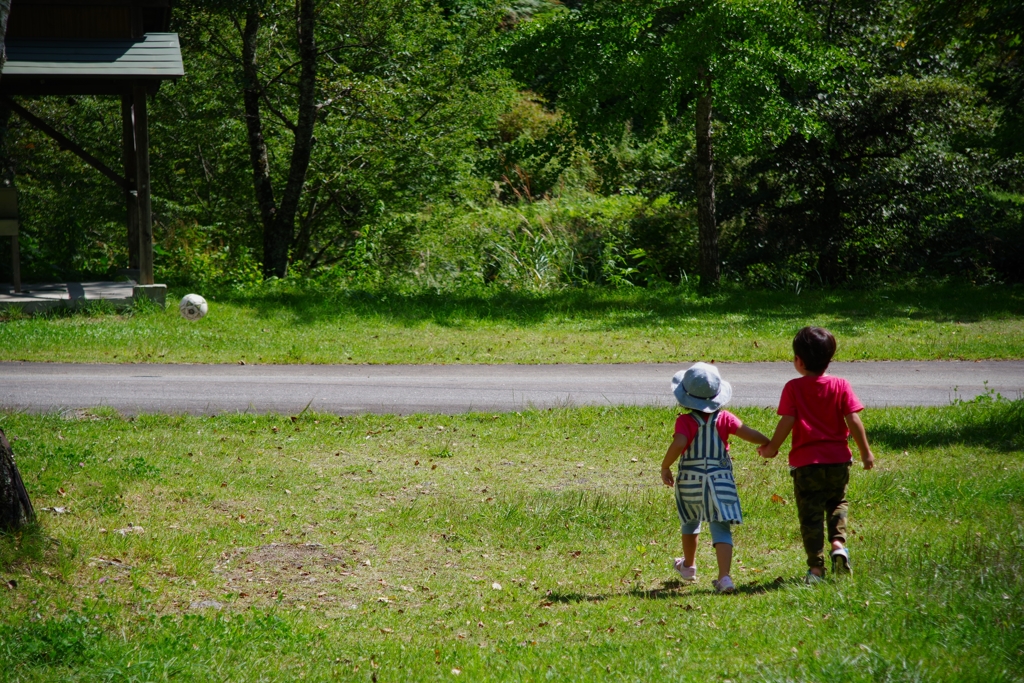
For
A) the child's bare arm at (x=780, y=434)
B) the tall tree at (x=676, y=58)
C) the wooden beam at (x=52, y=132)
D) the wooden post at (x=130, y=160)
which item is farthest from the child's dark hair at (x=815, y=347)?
the wooden post at (x=130, y=160)

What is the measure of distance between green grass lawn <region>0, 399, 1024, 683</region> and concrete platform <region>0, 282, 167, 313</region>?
6170 mm

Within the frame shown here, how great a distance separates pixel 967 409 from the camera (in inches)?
368

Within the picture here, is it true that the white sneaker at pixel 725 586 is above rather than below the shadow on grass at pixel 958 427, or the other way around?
above

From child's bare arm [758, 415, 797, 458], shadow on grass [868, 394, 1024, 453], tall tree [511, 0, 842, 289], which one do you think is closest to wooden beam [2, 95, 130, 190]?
tall tree [511, 0, 842, 289]

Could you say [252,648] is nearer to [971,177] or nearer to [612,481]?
[612,481]

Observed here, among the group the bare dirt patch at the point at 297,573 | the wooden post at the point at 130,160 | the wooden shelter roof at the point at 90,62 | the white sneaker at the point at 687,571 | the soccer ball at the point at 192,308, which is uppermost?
the wooden shelter roof at the point at 90,62

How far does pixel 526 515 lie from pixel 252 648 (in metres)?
2.46

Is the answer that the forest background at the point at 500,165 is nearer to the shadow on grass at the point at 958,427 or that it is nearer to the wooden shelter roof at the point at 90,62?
the wooden shelter roof at the point at 90,62

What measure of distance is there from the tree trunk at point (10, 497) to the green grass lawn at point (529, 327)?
21.6ft

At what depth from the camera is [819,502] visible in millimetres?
4984

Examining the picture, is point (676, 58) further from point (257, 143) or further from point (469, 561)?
point (469, 561)

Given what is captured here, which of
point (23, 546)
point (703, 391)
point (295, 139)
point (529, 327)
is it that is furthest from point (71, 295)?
point (703, 391)

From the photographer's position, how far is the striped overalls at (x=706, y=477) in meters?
5.01

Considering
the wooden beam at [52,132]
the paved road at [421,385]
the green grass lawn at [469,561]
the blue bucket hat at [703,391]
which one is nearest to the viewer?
the green grass lawn at [469,561]
